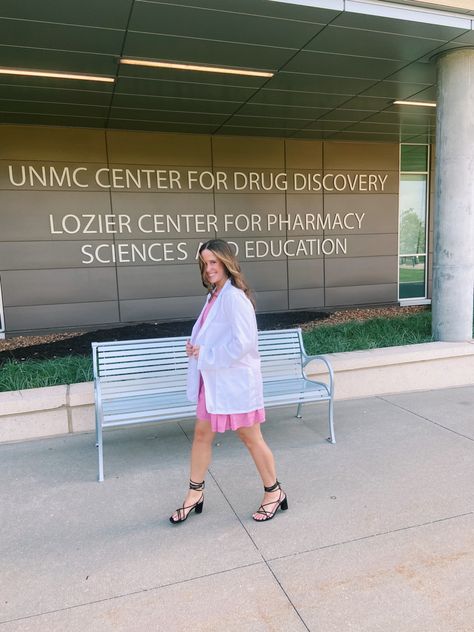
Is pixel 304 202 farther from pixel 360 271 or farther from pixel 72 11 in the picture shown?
pixel 72 11

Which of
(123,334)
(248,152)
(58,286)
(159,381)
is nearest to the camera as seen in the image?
(159,381)

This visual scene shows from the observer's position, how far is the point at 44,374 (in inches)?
196

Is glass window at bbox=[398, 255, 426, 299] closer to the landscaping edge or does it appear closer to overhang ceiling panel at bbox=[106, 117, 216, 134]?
overhang ceiling panel at bbox=[106, 117, 216, 134]

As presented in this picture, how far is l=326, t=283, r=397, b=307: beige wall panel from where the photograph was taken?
35.4 feet

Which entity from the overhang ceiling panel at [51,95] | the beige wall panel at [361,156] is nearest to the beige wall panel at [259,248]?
the beige wall panel at [361,156]

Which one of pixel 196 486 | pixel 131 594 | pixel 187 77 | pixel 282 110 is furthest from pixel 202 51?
pixel 131 594

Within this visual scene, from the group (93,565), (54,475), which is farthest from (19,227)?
(93,565)

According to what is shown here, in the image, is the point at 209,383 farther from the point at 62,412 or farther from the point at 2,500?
the point at 62,412

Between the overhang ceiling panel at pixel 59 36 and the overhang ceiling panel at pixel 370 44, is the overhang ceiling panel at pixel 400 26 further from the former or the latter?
the overhang ceiling panel at pixel 59 36

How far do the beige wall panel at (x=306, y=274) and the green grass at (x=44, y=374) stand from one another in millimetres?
5926

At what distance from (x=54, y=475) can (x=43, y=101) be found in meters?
6.10

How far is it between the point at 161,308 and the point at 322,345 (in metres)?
4.55

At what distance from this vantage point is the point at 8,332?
870 centimetres

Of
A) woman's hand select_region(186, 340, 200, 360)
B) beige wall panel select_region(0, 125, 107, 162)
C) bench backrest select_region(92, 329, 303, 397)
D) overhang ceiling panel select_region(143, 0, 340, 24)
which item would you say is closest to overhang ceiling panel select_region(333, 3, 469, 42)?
overhang ceiling panel select_region(143, 0, 340, 24)
